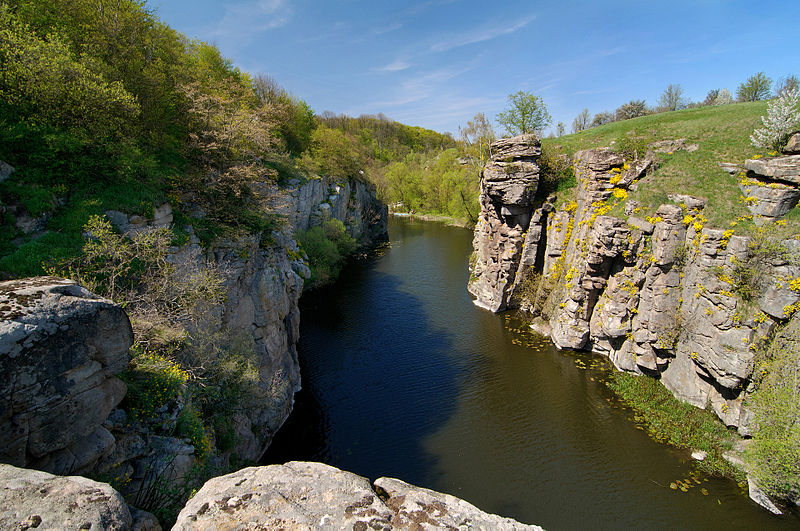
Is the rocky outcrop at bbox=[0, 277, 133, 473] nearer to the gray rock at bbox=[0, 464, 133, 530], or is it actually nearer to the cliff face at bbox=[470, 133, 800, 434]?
the gray rock at bbox=[0, 464, 133, 530]

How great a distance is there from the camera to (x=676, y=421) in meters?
16.9

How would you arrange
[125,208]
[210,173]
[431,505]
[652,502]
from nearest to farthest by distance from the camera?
[431,505] < [125,208] < [652,502] < [210,173]

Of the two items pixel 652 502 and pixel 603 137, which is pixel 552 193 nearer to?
pixel 603 137

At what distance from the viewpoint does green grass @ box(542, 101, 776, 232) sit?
61.0ft

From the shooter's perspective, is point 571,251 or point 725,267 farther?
point 571,251

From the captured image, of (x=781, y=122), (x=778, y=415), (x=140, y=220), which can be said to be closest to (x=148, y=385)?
(x=140, y=220)

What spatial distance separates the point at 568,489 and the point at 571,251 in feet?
55.1

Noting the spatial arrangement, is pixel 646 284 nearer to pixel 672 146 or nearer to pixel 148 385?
pixel 672 146

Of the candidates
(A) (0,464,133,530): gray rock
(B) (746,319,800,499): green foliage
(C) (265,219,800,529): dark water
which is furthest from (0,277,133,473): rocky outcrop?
(B) (746,319,800,499): green foliage

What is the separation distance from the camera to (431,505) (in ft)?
14.3

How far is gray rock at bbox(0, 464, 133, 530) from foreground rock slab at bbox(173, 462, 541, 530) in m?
0.73

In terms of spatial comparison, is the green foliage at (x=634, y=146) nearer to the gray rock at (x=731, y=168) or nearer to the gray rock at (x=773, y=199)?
the gray rock at (x=731, y=168)

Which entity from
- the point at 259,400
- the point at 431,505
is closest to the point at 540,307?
the point at 259,400

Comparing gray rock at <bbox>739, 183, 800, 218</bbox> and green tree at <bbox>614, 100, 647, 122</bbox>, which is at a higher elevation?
green tree at <bbox>614, 100, 647, 122</bbox>
